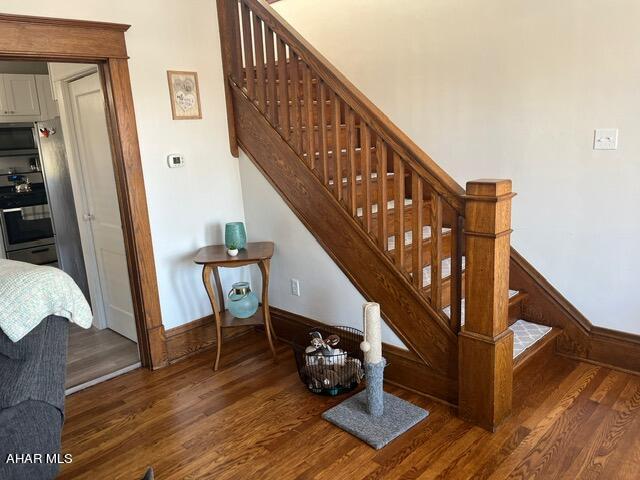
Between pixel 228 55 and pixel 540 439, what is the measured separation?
9.50 ft

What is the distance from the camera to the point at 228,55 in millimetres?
3359

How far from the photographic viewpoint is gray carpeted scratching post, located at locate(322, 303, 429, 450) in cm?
233

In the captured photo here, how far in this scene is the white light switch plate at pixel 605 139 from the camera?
261 centimetres

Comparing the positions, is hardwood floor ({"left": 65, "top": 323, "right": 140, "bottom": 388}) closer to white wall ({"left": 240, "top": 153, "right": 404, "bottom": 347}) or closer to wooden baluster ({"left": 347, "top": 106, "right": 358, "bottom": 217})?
white wall ({"left": 240, "top": 153, "right": 404, "bottom": 347})

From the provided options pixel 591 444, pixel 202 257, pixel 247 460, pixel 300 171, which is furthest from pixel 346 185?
pixel 591 444

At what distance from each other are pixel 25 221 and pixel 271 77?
2998 mm

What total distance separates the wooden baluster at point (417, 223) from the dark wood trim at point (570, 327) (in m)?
0.88

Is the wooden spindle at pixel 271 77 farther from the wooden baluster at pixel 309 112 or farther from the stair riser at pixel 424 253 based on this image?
the stair riser at pixel 424 253

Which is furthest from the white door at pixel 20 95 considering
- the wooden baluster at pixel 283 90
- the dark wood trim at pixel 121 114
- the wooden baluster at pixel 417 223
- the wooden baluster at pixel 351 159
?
the wooden baluster at pixel 417 223

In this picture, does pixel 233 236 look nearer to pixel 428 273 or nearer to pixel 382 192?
pixel 382 192

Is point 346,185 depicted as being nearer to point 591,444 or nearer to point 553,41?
point 553,41

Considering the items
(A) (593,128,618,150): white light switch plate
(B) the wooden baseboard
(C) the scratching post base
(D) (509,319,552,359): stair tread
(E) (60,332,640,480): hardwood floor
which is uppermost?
(A) (593,128,618,150): white light switch plate

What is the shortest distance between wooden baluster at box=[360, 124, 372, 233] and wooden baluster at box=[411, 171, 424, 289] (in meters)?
0.30

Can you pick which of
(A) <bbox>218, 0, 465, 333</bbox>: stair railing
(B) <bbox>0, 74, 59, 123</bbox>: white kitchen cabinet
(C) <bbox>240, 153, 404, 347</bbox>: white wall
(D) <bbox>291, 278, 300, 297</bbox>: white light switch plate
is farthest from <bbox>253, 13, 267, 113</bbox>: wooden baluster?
(B) <bbox>0, 74, 59, 123</bbox>: white kitchen cabinet
